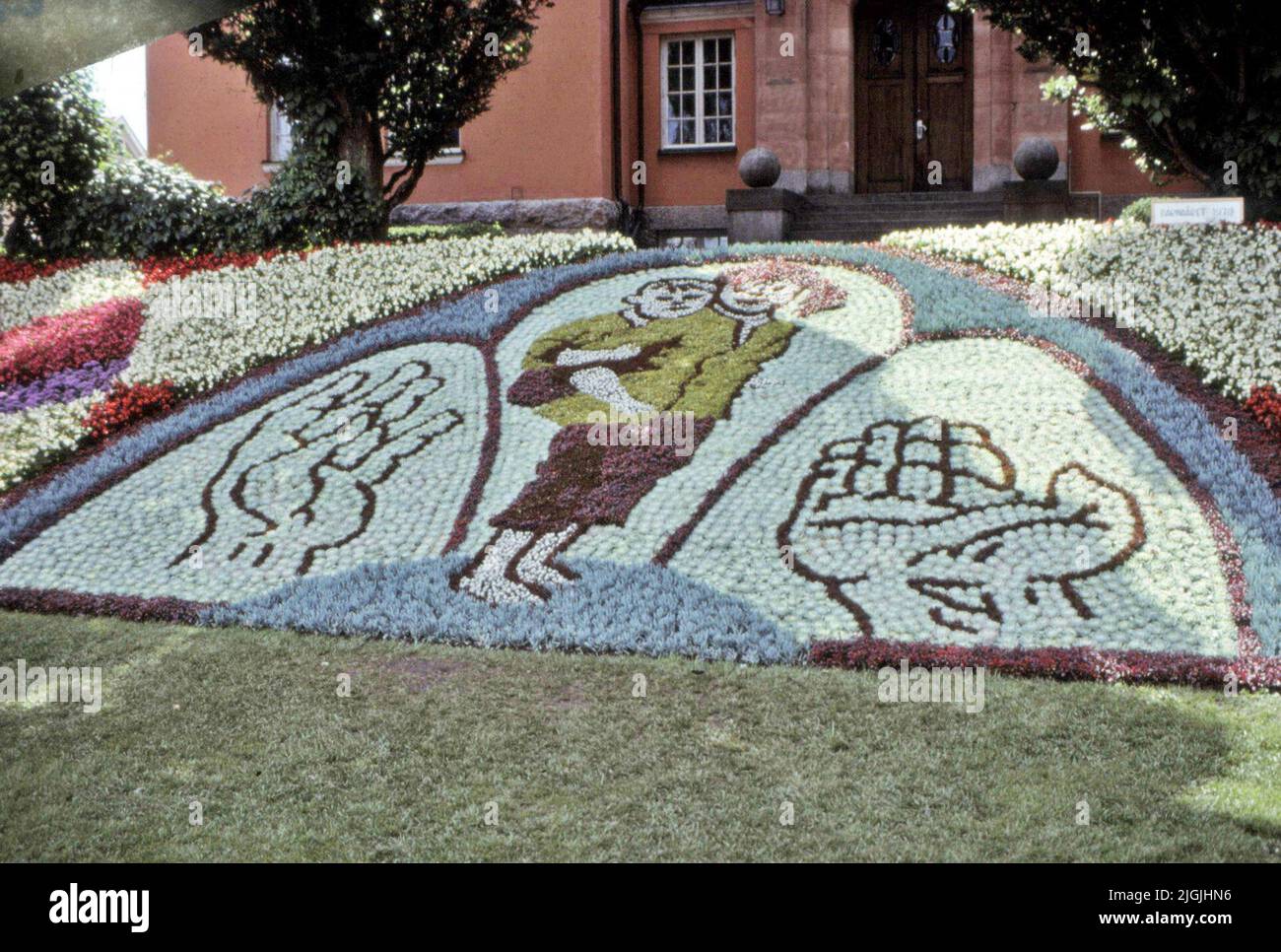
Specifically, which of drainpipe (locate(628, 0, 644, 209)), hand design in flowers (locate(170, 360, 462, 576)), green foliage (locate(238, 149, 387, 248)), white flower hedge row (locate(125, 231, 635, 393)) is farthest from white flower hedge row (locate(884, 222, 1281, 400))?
drainpipe (locate(628, 0, 644, 209))

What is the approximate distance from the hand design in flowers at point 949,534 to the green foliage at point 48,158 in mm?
13246

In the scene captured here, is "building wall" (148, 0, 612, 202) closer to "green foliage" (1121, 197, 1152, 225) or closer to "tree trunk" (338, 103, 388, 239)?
"tree trunk" (338, 103, 388, 239)

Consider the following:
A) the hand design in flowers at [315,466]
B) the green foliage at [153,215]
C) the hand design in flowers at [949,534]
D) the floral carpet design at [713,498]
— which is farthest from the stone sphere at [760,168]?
the hand design in flowers at [949,534]

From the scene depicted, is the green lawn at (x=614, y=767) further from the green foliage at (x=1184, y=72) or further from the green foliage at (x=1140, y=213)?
the green foliage at (x=1140, y=213)

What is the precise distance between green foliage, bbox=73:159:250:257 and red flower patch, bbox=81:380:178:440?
480 centimetres

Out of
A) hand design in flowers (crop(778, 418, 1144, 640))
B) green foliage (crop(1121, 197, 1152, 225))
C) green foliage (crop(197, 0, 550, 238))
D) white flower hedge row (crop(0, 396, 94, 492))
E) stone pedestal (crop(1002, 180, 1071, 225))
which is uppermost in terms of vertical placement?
green foliage (crop(197, 0, 550, 238))

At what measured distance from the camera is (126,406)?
11469 millimetres

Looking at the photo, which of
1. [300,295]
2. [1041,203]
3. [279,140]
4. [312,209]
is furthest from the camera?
[279,140]

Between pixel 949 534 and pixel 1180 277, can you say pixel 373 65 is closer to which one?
pixel 1180 277

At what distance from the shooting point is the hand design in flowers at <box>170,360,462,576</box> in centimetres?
853

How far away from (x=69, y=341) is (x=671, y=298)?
21.6ft

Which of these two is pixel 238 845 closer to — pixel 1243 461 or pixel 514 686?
pixel 514 686

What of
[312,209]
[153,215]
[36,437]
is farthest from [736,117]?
[36,437]

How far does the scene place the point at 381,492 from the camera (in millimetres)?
9102
